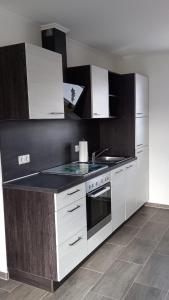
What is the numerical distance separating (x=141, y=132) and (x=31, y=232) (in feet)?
7.75

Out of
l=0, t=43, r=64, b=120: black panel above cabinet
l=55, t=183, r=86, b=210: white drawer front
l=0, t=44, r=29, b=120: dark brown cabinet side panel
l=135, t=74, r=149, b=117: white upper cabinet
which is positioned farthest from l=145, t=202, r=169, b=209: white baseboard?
l=0, t=44, r=29, b=120: dark brown cabinet side panel

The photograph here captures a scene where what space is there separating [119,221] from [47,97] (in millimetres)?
1861

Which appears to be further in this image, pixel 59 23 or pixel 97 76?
pixel 97 76

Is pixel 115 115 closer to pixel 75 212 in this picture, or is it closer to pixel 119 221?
pixel 119 221

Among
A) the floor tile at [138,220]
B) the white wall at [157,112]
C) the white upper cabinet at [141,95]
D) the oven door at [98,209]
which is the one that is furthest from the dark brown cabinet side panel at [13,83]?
the white wall at [157,112]

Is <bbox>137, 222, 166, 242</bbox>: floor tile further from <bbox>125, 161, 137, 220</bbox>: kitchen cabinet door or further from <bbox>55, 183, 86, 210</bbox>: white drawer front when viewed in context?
<bbox>55, 183, 86, 210</bbox>: white drawer front

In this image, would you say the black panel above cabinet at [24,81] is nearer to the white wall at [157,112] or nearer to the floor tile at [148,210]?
the white wall at [157,112]

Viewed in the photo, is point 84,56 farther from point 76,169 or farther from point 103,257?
point 103,257

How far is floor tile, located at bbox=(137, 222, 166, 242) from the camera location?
3.38 m

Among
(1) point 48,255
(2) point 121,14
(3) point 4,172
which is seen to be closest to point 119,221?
(1) point 48,255

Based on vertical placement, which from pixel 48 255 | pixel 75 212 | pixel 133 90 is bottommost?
pixel 48 255

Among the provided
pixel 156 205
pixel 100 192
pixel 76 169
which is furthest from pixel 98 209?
pixel 156 205

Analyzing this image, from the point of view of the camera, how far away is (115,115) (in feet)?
13.1

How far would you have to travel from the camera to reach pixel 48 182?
245 centimetres
